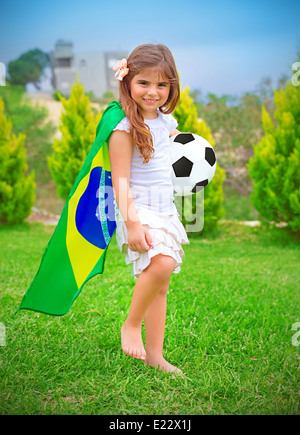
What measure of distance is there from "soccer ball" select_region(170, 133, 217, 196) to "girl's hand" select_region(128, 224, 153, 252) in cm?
51

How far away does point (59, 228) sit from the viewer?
2.12 meters

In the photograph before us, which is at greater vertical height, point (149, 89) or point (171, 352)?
point (149, 89)

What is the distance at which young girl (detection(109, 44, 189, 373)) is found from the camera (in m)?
1.89

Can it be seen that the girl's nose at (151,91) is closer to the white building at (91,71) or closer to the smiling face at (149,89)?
the smiling face at (149,89)

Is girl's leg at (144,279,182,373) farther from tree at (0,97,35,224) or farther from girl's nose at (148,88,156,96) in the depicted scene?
tree at (0,97,35,224)

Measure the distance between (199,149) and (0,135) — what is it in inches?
232

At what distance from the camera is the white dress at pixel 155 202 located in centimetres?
195

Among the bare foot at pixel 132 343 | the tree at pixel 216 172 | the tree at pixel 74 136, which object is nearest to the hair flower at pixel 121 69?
the bare foot at pixel 132 343

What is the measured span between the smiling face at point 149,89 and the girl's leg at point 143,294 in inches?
28.7

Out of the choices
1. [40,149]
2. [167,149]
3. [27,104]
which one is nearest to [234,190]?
[40,149]

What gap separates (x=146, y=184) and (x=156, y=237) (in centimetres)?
27

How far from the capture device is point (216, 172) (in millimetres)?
6398

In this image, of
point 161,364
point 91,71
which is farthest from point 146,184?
point 91,71

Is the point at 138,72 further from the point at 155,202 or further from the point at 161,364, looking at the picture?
the point at 161,364
